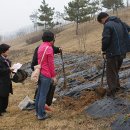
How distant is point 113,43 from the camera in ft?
27.3

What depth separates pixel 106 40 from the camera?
26.9 ft

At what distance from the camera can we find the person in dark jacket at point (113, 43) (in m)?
8.26

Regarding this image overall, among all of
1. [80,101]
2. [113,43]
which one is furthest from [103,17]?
[80,101]

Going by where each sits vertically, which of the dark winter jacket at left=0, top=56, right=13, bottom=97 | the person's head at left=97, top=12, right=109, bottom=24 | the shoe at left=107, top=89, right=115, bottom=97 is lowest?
the shoe at left=107, top=89, right=115, bottom=97

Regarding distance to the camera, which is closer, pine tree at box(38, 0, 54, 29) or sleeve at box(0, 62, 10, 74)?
sleeve at box(0, 62, 10, 74)

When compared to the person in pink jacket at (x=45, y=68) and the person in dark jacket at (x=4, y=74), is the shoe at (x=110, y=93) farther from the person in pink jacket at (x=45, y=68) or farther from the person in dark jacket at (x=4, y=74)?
the person in dark jacket at (x=4, y=74)

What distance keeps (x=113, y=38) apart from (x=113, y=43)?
0.12 m

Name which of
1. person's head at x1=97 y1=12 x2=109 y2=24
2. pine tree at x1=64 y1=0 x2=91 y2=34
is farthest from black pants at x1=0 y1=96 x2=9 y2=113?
pine tree at x1=64 y1=0 x2=91 y2=34

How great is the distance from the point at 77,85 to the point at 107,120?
167 inches

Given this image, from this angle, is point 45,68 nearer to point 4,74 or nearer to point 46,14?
point 4,74

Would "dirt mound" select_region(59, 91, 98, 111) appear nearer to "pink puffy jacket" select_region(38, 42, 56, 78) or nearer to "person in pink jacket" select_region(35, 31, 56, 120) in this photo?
"person in pink jacket" select_region(35, 31, 56, 120)

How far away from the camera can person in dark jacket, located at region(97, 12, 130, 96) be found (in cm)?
826

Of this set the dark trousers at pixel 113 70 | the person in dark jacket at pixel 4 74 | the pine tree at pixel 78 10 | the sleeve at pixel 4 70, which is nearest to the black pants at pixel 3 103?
the person in dark jacket at pixel 4 74

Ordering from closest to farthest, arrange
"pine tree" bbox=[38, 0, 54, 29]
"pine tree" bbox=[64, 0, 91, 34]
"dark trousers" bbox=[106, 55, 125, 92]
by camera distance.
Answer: "dark trousers" bbox=[106, 55, 125, 92]
"pine tree" bbox=[64, 0, 91, 34]
"pine tree" bbox=[38, 0, 54, 29]
